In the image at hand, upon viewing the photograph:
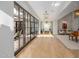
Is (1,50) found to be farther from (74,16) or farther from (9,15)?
(74,16)

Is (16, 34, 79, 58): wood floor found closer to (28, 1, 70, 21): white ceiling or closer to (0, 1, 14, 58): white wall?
(0, 1, 14, 58): white wall

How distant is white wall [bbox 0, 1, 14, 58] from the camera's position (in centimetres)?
440

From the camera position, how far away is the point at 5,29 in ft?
15.5

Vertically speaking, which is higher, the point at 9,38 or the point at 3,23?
the point at 3,23

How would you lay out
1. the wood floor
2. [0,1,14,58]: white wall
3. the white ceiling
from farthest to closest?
the white ceiling, the wood floor, [0,1,14,58]: white wall

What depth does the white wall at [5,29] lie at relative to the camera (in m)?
4.40

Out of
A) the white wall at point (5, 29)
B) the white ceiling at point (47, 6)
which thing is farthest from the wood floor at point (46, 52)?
the white ceiling at point (47, 6)

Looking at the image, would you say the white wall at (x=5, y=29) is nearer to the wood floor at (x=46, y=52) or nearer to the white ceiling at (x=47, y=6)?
the wood floor at (x=46, y=52)

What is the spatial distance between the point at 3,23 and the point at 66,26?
19.2 metres

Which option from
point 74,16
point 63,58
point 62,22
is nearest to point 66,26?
point 62,22

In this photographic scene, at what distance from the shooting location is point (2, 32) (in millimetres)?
4449

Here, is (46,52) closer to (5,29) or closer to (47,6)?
(5,29)

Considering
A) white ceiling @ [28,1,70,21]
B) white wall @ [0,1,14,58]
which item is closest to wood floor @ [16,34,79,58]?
white wall @ [0,1,14,58]

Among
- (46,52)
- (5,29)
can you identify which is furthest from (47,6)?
(5,29)
